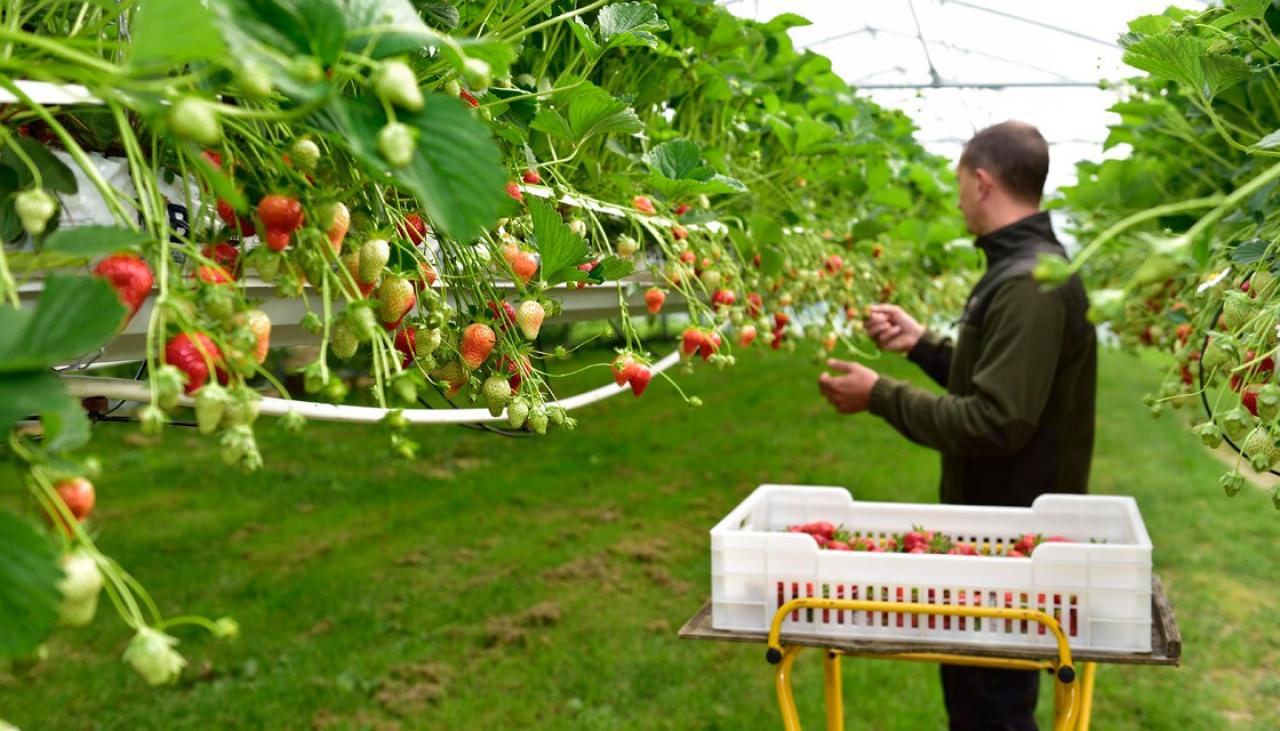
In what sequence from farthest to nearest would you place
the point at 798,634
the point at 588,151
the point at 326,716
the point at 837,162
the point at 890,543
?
the point at 326,716
the point at 837,162
the point at 890,543
the point at 798,634
the point at 588,151

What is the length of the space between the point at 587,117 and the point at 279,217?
424mm

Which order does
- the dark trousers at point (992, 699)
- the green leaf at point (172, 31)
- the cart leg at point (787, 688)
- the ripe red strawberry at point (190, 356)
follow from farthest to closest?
the dark trousers at point (992, 699) → the cart leg at point (787, 688) → the ripe red strawberry at point (190, 356) → the green leaf at point (172, 31)

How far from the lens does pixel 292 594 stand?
12.7 feet

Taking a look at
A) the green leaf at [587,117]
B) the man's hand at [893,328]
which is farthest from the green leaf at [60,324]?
the man's hand at [893,328]

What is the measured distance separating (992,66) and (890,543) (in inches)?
299

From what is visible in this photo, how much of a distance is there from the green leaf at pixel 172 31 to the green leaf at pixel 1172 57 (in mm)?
734

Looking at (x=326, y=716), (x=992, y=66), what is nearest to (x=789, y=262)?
(x=326, y=716)

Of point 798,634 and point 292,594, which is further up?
point 798,634

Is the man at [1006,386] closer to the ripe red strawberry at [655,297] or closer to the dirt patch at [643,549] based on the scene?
the ripe red strawberry at [655,297]

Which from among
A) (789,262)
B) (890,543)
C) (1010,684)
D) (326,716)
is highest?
(789,262)

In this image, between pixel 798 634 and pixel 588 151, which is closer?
pixel 588 151

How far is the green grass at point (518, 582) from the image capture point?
9.71 ft

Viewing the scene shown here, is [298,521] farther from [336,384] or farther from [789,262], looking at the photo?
[336,384]

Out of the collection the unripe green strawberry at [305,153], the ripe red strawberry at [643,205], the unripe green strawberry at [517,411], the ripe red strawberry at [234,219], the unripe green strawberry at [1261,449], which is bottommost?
the unripe green strawberry at [1261,449]
